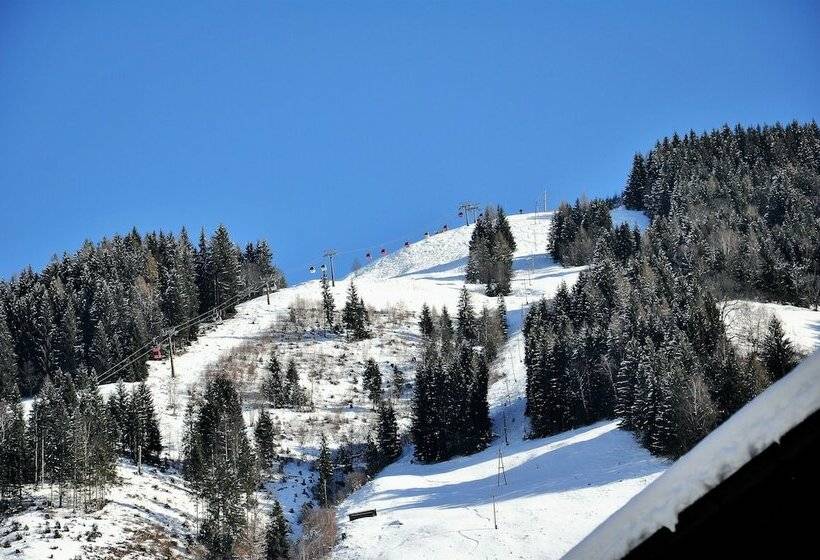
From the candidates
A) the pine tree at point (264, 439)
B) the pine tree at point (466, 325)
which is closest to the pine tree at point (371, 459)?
the pine tree at point (264, 439)

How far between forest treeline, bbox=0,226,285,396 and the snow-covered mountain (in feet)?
22.5

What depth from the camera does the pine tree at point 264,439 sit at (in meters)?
72.2

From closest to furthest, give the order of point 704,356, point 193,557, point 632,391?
point 193,557 → point 632,391 → point 704,356

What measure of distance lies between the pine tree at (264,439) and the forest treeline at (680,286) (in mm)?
28877

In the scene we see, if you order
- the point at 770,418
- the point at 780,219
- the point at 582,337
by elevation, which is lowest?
the point at 582,337

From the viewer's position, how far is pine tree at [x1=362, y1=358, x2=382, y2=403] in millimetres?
89750

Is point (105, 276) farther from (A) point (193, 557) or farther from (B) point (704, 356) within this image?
(B) point (704, 356)

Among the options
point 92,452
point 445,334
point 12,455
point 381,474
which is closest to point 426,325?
point 445,334

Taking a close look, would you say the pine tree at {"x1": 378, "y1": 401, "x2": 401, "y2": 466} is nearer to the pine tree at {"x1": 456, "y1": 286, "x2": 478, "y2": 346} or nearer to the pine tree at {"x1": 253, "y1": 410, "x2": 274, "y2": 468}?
the pine tree at {"x1": 253, "y1": 410, "x2": 274, "y2": 468}

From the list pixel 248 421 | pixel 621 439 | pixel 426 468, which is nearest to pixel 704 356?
pixel 621 439

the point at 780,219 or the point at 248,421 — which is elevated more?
the point at 780,219

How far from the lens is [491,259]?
143000 millimetres

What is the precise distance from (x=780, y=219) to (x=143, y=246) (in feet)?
430

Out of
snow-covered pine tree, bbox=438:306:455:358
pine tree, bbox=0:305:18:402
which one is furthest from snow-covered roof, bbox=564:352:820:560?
pine tree, bbox=0:305:18:402
